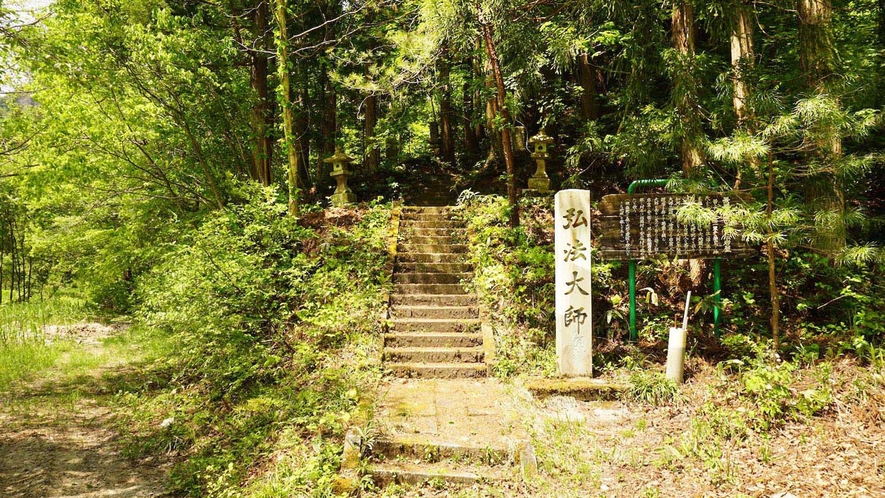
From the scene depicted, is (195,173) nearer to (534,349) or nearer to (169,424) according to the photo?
(169,424)

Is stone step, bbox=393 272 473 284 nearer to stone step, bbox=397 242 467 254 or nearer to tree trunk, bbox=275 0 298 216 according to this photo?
stone step, bbox=397 242 467 254

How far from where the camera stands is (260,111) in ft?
32.7

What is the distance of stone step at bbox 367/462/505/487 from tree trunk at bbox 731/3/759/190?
14.5 feet

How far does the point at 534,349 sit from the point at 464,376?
0.99 metres

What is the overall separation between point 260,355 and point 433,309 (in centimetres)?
249

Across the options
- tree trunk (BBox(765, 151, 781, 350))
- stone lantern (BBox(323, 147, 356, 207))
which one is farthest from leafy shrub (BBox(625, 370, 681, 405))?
stone lantern (BBox(323, 147, 356, 207))

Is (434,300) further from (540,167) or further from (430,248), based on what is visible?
(540,167)

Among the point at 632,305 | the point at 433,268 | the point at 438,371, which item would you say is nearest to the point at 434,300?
the point at 433,268

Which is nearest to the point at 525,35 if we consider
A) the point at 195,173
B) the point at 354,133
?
the point at 195,173

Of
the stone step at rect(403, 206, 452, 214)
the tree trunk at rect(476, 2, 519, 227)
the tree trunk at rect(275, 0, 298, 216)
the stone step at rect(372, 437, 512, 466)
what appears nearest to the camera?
Result: the stone step at rect(372, 437, 512, 466)

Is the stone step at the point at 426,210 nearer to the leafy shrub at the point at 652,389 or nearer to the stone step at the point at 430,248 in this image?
the stone step at the point at 430,248

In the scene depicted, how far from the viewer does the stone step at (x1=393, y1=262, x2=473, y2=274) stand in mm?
7910

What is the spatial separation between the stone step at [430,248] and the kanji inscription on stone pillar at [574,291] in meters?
3.11

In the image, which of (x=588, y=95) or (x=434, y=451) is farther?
(x=588, y=95)
